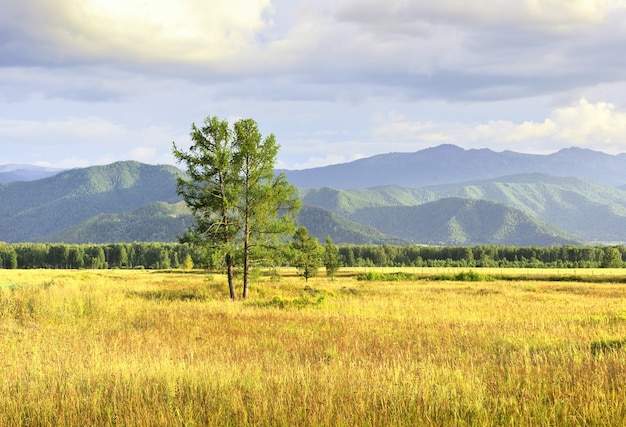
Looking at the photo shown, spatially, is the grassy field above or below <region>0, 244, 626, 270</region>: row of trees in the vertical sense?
above

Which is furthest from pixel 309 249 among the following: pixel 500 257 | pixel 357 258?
pixel 500 257

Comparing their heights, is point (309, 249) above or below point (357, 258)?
above

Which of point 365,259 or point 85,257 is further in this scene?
point 365,259

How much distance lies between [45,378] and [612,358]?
449 inches

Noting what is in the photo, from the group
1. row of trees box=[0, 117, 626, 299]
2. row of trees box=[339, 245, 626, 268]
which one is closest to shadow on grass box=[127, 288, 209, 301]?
row of trees box=[0, 117, 626, 299]

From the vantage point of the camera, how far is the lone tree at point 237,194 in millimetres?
28109

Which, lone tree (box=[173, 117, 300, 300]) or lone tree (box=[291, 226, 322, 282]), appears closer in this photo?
lone tree (box=[173, 117, 300, 300])

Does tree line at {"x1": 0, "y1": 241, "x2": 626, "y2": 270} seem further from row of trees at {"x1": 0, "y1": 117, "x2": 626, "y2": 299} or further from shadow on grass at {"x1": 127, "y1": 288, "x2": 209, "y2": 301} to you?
row of trees at {"x1": 0, "y1": 117, "x2": 626, "y2": 299}

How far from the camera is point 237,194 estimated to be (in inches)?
1094

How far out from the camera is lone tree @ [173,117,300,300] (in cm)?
2811

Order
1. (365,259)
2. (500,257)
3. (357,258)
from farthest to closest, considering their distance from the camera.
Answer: (365,259) → (357,258) → (500,257)

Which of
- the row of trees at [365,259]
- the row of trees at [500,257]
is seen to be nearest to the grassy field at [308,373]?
the row of trees at [500,257]

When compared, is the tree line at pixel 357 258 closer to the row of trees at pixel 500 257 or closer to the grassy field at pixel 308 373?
the row of trees at pixel 500 257

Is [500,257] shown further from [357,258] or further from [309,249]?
[309,249]
